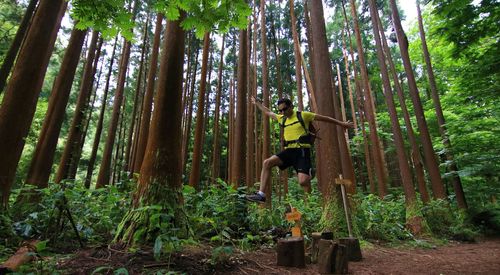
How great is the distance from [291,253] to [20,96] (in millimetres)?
4474

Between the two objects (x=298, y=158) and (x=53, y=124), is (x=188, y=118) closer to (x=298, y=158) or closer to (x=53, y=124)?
(x=53, y=124)

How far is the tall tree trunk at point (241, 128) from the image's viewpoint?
752 centimetres

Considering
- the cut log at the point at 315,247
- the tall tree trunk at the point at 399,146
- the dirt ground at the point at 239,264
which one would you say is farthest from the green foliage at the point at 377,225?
the cut log at the point at 315,247

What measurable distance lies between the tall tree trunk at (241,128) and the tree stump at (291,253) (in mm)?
3312

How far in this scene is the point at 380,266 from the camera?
4258mm

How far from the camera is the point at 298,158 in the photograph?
478 cm

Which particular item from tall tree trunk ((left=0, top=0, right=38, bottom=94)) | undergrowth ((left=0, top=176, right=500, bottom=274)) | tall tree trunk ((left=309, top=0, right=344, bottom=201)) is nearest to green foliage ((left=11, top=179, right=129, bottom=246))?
undergrowth ((left=0, top=176, right=500, bottom=274))

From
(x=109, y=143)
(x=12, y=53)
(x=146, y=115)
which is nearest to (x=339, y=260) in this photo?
(x=12, y=53)

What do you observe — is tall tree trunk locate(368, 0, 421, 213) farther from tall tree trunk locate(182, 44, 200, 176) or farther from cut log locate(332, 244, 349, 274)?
tall tree trunk locate(182, 44, 200, 176)

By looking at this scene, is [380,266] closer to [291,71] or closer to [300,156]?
[300,156]

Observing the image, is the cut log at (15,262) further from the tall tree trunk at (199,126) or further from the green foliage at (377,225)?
the tall tree trunk at (199,126)

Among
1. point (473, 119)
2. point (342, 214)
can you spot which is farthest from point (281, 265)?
point (473, 119)

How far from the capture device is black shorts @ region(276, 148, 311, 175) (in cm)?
471

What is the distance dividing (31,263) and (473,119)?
13.7 metres
